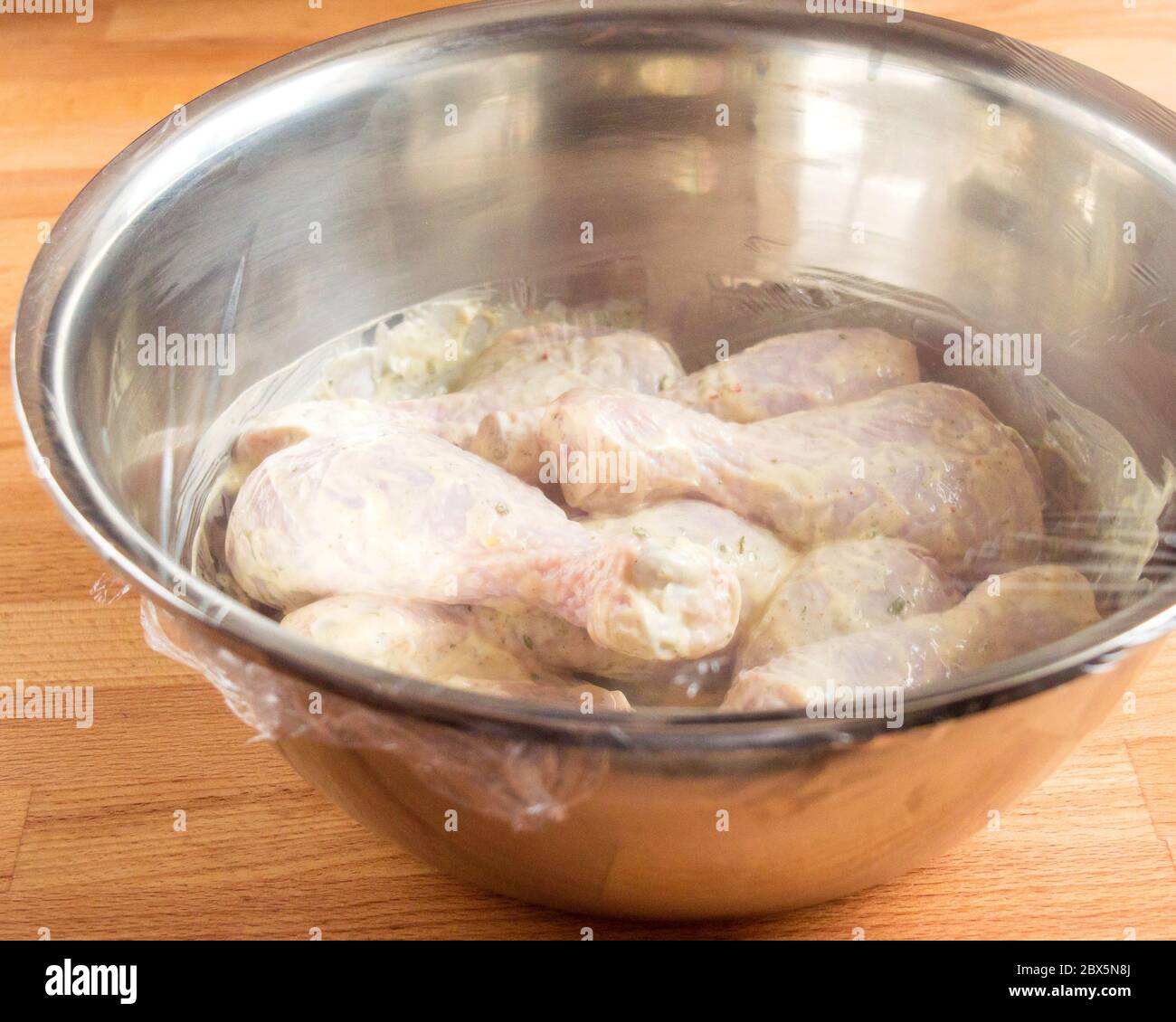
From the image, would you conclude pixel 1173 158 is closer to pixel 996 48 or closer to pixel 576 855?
pixel 996 48

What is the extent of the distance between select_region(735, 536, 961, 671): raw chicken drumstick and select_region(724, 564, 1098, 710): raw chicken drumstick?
3 centimetres

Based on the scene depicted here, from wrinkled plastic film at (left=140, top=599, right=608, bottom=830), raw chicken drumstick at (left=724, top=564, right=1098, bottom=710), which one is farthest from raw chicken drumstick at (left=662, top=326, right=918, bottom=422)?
wrinkled plastic film at (left=140, top=599, right=608, bottom=830)

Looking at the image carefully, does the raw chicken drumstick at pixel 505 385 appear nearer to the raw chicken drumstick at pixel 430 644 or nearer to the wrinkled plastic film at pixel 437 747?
the raw chicken drumstick at pixel 430 644

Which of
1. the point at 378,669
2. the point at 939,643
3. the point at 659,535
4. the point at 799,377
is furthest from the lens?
the point at 799,377

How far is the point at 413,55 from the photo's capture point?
3.28 ft

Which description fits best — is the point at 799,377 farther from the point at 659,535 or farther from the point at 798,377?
the point at 659,535

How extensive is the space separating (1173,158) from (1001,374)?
0.72 ft

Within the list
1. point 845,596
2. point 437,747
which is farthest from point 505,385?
point 437,747

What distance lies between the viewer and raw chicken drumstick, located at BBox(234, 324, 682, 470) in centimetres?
95

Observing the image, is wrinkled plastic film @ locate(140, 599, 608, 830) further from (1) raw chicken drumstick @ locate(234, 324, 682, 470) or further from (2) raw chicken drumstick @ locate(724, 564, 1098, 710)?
(1) raw chicken drumstick @ locate(234, 324, 682, 470)

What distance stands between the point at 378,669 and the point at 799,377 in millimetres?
567

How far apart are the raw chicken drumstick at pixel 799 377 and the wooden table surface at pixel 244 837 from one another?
0.30 metres

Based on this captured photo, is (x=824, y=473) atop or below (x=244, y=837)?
atop

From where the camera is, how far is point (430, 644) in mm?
820
